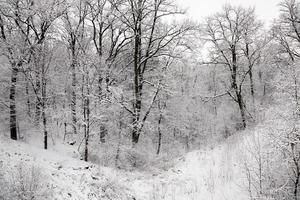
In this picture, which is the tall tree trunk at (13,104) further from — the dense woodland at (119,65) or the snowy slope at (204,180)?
the snowy slope at (204,180)

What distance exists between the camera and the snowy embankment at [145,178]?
7387 millimetres

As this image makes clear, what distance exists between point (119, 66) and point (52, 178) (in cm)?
1176

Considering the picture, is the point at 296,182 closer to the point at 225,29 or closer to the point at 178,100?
the point at 225,29

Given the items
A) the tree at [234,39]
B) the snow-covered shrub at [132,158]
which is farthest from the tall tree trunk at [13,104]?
the tree at [234,39]

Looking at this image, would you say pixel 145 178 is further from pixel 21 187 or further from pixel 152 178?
pixel 21 187

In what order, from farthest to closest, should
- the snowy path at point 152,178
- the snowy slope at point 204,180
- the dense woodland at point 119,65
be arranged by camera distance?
the dense woodland at point 119,65 < the snowy slope at point 204,180 < the snowy path at point 152,178

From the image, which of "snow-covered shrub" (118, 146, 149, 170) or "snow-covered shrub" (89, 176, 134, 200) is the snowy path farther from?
"snow-covered shrub" (118, 146, 149, 170)

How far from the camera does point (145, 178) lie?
32.9 feet

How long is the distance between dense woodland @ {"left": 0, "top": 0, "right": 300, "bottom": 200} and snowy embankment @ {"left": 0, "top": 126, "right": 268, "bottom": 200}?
1520 mm

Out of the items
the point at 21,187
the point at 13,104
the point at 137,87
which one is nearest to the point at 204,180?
the point at 137,87

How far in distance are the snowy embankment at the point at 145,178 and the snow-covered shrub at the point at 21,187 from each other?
0.31 m

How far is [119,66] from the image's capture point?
17.5 m

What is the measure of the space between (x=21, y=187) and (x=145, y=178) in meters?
5.75

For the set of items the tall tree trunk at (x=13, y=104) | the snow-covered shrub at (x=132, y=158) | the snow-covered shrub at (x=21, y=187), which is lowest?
the snow-covered shrub at (x=132, y=158)
